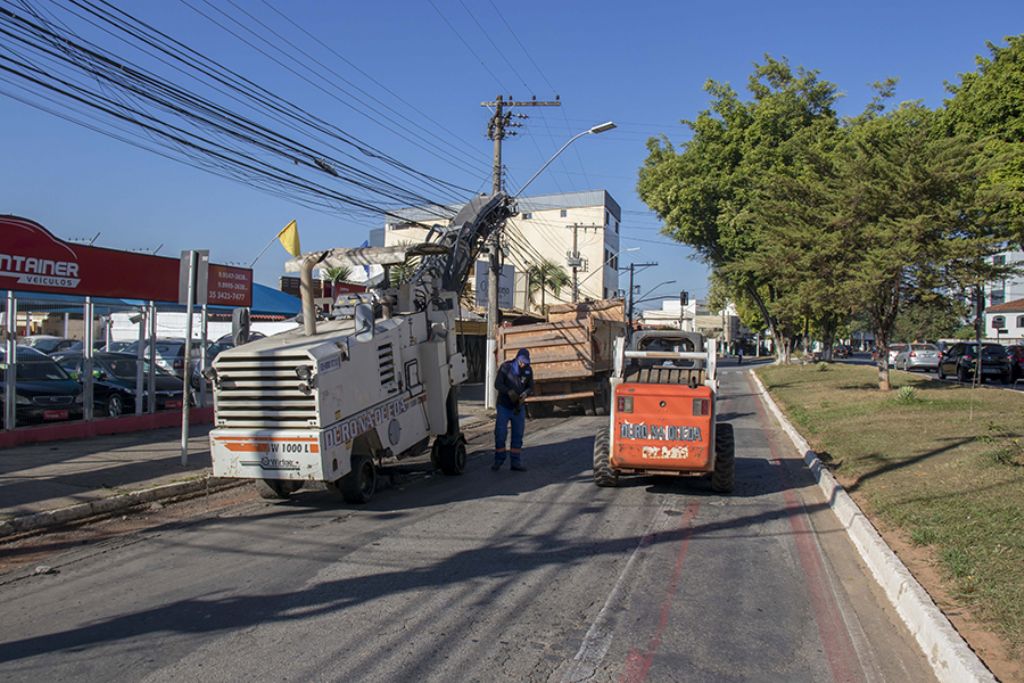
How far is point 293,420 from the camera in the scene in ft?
27.8

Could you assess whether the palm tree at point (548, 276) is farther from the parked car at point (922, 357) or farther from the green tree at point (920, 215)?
the green tree at point (920, 215)

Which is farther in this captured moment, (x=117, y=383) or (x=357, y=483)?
(x=117, y=383)

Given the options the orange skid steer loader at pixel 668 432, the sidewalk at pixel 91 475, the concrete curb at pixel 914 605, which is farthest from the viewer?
the orange skid steer loader at pixel 668 432

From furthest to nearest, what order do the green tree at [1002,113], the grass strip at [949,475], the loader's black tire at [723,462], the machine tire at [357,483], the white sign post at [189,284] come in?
the green tree at [1002,113]
the white sign post at [189,284]
the loader's black tire at [723,462]
the machine tire at [357,483]
the grass strip at [949,475]

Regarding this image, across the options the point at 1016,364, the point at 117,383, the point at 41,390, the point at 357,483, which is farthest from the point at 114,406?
the point at 1016,364

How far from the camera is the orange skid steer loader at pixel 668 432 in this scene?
377 inches

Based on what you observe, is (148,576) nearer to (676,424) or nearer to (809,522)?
(676,424)

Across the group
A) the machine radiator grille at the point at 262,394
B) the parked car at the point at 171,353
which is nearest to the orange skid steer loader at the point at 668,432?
the machine radiator grille at the point at 262,394

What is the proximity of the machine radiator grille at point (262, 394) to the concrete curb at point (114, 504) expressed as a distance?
165cm

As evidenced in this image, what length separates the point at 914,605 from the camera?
18.2 ft

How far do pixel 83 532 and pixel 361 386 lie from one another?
3.29 metres

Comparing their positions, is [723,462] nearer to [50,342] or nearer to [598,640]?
[598,640]

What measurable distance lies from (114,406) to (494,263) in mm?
10629

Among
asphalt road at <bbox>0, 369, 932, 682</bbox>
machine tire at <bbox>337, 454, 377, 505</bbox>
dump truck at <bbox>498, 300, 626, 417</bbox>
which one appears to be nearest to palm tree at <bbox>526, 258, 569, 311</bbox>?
dump truck at <bbox>498, 300, 626, 417</bbox>
